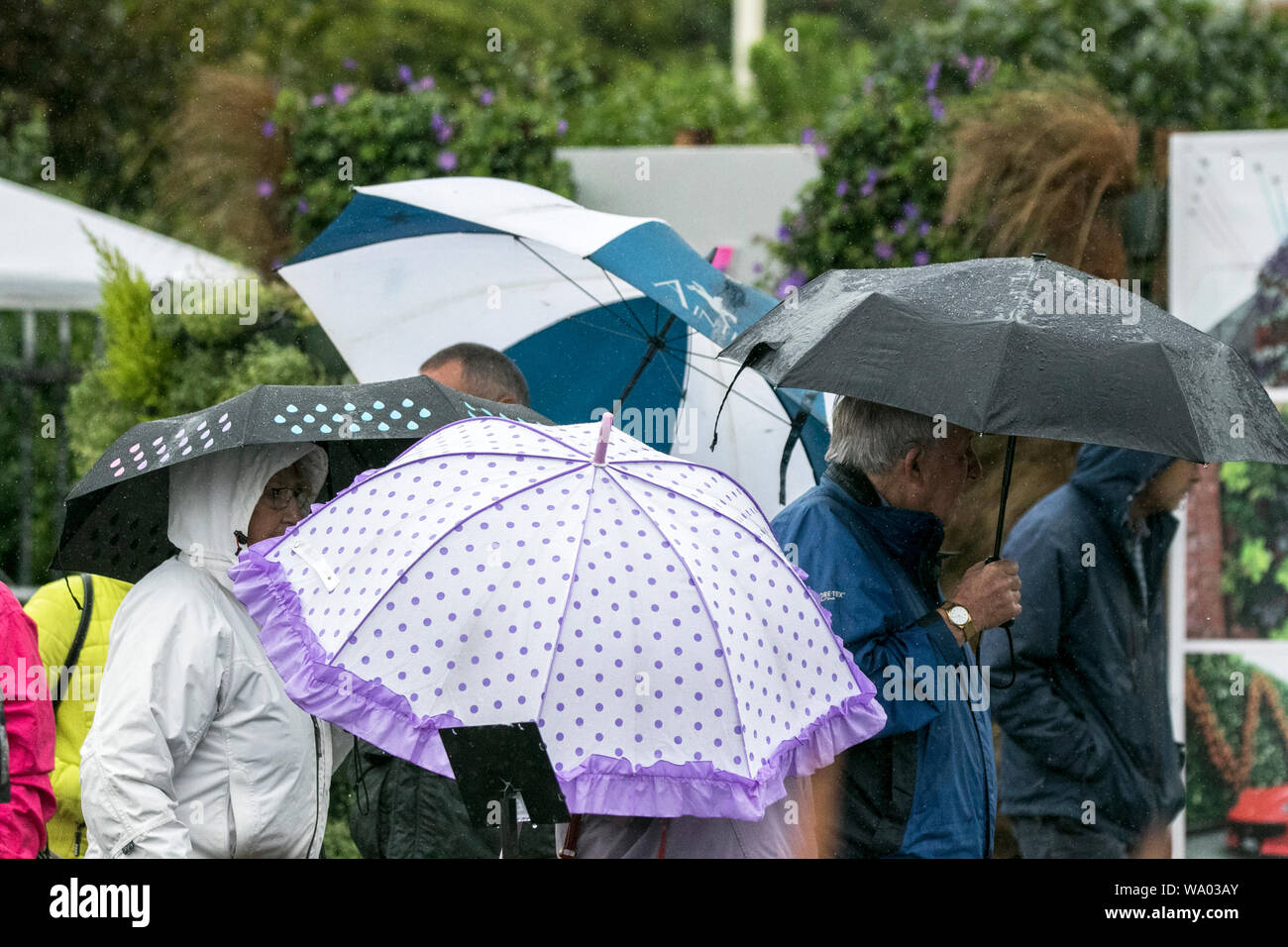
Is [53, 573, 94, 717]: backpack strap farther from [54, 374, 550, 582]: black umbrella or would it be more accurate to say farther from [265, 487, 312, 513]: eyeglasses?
[265, 487, 312, 513]: eyeglasses

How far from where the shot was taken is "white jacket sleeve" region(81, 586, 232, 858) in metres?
2.90

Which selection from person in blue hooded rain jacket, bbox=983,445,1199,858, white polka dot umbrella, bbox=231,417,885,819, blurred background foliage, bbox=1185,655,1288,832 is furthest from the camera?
blurred background foliage, bbox=1185,655,1288,832

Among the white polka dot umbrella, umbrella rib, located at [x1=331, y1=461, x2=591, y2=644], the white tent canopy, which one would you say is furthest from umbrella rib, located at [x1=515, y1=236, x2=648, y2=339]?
the white tent canopy

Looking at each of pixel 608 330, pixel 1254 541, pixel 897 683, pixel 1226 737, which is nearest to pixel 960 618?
pixel 897 683

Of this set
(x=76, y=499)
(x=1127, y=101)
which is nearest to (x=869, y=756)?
(x=76, y=499)

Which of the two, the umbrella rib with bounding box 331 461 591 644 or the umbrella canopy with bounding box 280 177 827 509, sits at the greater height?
the umbrella canopy with bounding box 280 177 827 509

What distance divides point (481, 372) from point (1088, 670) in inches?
78.5

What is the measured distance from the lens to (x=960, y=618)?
3.44m

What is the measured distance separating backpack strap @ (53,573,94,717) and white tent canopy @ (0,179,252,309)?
13.3 feet

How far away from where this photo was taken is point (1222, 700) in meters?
5.88

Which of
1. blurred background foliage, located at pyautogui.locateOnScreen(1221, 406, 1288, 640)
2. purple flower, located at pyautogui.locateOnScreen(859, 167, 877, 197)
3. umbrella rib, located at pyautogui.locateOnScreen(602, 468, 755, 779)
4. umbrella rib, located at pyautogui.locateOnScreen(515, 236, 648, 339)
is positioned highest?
purple flower, located at pyautogui.locateOnScreen(859, 167, 877, 197)

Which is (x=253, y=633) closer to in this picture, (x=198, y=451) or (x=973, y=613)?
(x=198, y=451)

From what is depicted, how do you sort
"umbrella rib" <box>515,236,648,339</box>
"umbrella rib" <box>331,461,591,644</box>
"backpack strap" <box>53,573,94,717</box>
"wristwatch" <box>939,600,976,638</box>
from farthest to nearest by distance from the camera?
1. "umbrella rib" <box>515,236,648,339</box>
2. "backpack strap" <box>53,573,94,717</box>
3. "wristwatch" <box>939,600,976,638</box>
4. "umbrella rib" <box>331,461,591,644</box>

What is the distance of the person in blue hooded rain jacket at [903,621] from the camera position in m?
3.31
